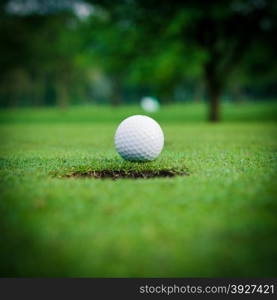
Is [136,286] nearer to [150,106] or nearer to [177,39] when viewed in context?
[177,39]

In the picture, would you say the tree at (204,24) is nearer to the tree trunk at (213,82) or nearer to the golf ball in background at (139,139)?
the tree trunk at (213,82)

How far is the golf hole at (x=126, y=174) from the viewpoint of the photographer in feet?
16.9

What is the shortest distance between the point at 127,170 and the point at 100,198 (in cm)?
165

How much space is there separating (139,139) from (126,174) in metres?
0.54

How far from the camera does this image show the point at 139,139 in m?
5.36

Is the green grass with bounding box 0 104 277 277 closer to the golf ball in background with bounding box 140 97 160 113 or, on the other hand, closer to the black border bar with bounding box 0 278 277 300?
the black border bar with bounding box 0 278 277 300

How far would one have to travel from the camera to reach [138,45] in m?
18.6

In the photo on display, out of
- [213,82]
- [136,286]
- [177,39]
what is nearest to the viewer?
[136,286]

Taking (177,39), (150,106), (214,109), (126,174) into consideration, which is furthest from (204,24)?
(150,106)

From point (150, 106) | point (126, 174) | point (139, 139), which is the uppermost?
point (150, 106)

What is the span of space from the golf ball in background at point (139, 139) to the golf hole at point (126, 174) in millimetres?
264

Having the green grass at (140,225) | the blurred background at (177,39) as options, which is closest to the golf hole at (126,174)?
the green grass at (140,225)

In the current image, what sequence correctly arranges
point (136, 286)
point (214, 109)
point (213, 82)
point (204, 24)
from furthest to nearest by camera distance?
point (214, 109), point (213, 82), point (204, 24), point (136, 286)

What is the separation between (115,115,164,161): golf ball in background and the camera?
5391mm
